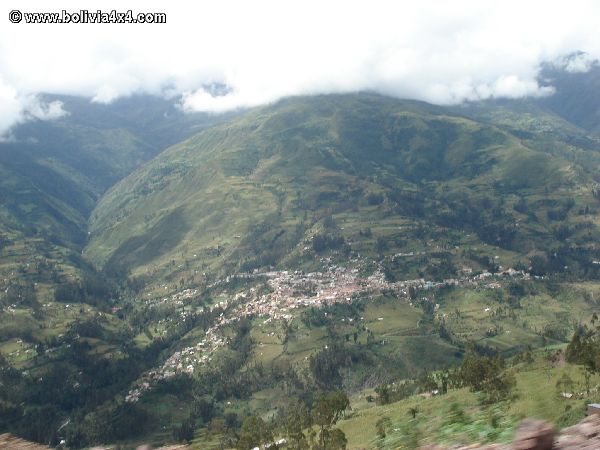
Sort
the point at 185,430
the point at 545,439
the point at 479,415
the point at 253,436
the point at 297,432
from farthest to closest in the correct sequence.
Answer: the point at 185,430, the point at 297,432, the point at 253,436, the point at 479,415, the point at 545,439

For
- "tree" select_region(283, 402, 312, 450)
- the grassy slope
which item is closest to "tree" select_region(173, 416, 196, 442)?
"tree" select_region(283, 402, 312, 450)

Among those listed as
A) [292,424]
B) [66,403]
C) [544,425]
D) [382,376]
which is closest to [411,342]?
[382,376]

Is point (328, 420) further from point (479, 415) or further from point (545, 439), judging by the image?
point (545, 439)

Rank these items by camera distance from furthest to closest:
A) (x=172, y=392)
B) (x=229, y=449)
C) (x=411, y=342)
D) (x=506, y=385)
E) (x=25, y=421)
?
(x=411, y=342) < (x=172, y=392) < (x=25, y=421) < (x=229, y=449) < (x=506, y=385)

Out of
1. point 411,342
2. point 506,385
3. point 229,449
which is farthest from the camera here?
point 411,342

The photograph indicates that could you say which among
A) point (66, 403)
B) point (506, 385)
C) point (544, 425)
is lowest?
point (66, 403)

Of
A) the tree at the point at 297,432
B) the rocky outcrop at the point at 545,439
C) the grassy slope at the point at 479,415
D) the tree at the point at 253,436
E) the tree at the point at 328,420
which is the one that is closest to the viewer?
the rocky outcrop at the point at 545,439

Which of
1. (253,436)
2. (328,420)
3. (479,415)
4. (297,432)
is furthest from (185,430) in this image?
(479,415)

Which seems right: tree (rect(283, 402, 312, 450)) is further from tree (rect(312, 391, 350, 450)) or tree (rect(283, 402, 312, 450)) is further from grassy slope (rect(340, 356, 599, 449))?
grassy slope (rect(340, 356, 599, 449))

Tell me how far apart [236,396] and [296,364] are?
2559 cm

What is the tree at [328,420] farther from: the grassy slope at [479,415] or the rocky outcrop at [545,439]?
the rocky outcrop at [545,439]

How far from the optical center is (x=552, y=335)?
18512 centimetres

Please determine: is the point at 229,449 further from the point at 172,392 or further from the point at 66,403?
the point at 66,403

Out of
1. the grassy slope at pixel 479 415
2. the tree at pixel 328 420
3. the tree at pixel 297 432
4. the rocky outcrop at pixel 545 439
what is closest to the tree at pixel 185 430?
the tree at pixel 297 432
